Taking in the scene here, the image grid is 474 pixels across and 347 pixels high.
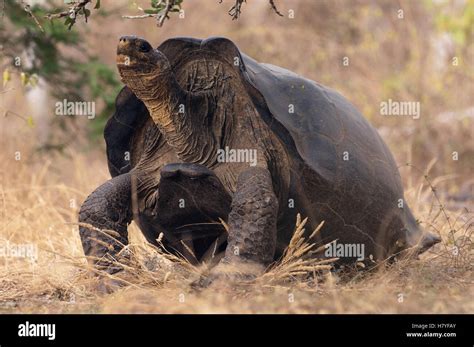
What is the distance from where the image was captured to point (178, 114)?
4.19 metres

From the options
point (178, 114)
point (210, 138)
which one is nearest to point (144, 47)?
point (178, 114)

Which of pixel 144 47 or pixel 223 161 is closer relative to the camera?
pixel 144 47

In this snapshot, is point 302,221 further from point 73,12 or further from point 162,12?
point 73,12

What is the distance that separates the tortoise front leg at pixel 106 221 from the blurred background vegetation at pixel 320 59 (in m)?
1.60

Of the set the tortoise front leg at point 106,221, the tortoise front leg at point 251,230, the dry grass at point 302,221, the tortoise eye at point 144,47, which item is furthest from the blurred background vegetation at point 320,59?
the tortoise front leg at point 251,230

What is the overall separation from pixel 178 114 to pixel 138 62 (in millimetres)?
383

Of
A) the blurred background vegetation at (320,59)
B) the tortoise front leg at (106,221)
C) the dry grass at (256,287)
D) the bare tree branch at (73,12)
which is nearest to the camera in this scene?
the dry grass at (256,287)

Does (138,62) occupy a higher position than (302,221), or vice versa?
(138,62)

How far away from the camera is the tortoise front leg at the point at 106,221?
4199 millimetres

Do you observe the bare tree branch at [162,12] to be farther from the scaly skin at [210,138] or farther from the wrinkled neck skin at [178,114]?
the wrinkled neck skin at [178,114]

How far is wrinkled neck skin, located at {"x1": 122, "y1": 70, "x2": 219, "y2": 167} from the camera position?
4.05 metres
